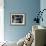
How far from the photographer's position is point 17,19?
553cm

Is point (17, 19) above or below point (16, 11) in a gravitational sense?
below

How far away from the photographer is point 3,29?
18.1 feet

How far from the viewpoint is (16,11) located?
550 cm

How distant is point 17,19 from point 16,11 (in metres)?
0.33

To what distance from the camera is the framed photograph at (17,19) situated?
550cm

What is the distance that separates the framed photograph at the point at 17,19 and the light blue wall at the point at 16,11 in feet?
0.54

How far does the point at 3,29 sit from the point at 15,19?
2.11ft

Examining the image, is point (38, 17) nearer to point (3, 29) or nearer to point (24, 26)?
point (24, 26)

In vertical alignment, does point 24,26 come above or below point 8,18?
below

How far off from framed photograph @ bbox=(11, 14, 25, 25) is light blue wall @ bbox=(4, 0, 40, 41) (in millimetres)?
164

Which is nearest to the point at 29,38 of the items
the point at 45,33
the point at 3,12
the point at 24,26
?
the point at 45,33

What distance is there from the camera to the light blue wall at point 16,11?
216 inches

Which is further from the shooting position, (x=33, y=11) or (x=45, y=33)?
(x=33, y=11)

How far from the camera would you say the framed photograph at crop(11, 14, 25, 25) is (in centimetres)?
550
